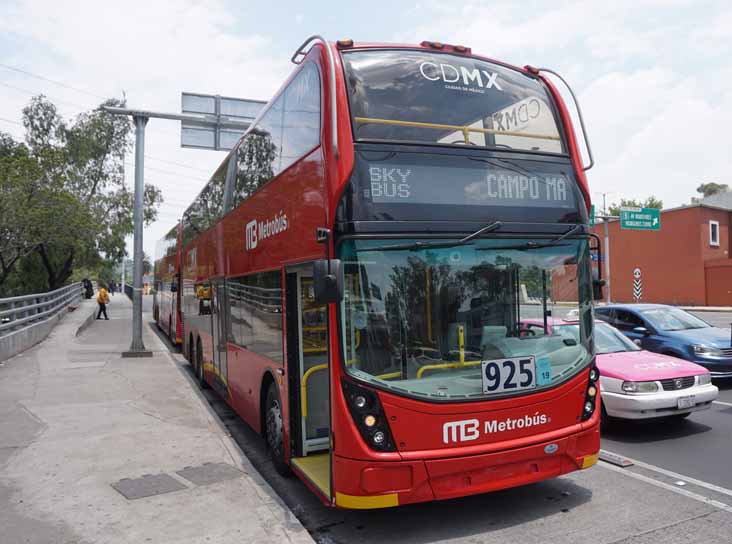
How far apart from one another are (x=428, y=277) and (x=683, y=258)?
40.1 meters

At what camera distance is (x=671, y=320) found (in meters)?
11.6

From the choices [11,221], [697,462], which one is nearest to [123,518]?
[697,462]

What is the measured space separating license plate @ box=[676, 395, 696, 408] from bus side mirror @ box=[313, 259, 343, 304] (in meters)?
5.20

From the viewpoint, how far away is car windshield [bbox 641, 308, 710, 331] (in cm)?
1140

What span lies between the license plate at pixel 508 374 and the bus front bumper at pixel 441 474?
49 centimetres

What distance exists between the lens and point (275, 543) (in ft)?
14.8

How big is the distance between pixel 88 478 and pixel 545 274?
4.85 m

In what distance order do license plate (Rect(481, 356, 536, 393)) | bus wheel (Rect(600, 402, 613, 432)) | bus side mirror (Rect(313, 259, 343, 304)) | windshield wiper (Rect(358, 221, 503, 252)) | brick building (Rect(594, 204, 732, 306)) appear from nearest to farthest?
1. bus side mirror (Rect(313, 259, 343, 304))
2. windshield wiper (Rect(358, 221, 503, 252))
3. license plate (Rect(481, 356, 536, 393))
4. bus wheel (Rect(600, 402, 613, 432))
5. brick building (Rect(594, 204, 732, 306))

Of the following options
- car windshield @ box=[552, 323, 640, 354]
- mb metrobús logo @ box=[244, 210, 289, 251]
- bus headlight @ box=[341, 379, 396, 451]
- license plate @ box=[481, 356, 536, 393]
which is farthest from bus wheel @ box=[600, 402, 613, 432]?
mb metrobús logo @ box=[244, 210, 289, 251]

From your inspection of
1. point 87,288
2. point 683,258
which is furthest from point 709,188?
point 87,288

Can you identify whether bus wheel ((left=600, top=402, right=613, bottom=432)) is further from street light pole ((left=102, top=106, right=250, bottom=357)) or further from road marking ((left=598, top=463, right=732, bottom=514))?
street light pole ((left=102, top=106, right=250, bottom=357))

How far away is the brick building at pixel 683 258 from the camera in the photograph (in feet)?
124

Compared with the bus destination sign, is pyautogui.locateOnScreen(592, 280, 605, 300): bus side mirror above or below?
below

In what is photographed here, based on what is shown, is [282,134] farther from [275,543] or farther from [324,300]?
[275,543]
